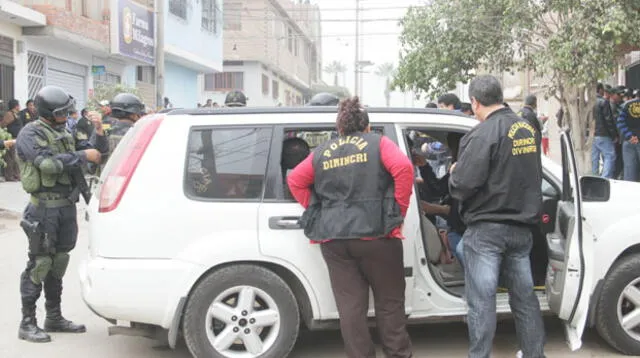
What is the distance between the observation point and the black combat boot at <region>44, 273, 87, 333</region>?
5.39 m

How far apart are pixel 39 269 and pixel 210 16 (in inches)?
1138

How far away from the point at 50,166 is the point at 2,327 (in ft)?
4.93

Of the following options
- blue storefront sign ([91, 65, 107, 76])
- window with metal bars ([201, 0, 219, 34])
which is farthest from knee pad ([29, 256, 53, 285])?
window with metal bars ([201, 0, 219, 34])

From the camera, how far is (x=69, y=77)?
20328mm

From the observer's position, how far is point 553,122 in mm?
22531

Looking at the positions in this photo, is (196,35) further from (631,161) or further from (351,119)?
(351,119)

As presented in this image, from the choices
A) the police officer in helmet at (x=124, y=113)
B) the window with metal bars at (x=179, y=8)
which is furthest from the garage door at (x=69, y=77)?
the police officer in helmet at (x=124, y=113)

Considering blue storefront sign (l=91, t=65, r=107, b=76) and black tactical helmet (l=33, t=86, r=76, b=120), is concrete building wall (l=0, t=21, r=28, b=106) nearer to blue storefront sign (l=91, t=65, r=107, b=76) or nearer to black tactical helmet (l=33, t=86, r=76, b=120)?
blue storefront sign (l=91, t=65, r=107, b=76)

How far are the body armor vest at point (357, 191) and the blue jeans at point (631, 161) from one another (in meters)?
7.27

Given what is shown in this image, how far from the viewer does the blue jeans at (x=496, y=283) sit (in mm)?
4125

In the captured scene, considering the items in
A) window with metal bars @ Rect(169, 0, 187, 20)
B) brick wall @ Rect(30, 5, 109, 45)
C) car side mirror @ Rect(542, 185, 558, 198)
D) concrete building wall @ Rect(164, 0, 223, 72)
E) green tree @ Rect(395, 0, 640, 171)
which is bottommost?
car side mirror @ Rect(542, 185, 558, 198)

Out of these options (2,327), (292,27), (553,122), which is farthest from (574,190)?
(292,27)

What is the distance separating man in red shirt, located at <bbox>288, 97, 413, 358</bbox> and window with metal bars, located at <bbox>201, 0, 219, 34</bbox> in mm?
28557

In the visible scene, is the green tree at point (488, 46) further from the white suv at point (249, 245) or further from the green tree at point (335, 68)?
the green tree at point (335, 68)
